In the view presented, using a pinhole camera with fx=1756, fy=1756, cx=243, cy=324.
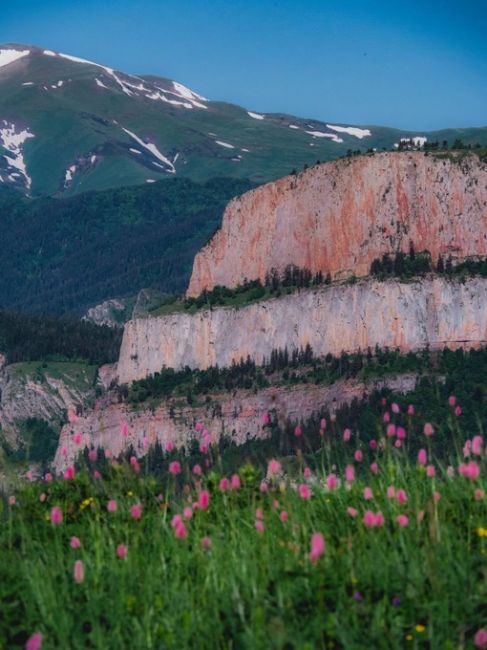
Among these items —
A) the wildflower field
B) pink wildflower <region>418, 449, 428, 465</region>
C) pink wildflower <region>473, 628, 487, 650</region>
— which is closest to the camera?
pink wildflower <region>473, 628, 487, 650</region>

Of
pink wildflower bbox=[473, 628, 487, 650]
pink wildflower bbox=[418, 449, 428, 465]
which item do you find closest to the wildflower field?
pink wildflower bbox=[473, 628, 487, 650]

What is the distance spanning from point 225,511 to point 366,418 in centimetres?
13618

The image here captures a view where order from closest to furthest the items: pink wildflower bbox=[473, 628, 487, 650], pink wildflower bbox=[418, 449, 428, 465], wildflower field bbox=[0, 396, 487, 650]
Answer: pink wildflower bbox=[473, 628, 487, 650] < wildflower field bbox=[0, 396, 487, 650] < pink wildflower bbox=[418, 449, 428, 465]

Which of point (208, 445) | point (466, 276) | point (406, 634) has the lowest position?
point (406, 634)

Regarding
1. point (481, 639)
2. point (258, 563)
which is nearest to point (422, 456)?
point (258, 563)

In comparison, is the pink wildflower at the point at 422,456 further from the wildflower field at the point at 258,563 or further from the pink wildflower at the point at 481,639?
the pink wildflower at the point at 481,639

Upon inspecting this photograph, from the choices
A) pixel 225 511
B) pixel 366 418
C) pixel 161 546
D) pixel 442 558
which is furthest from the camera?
pixel 366 418

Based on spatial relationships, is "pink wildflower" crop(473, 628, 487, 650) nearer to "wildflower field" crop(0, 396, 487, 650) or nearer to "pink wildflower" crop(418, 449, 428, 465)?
"wildflower field" crop(0, 396, 487, 650)

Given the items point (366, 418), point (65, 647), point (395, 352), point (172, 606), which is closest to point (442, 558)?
point (172, 606)

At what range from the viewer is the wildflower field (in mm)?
17500

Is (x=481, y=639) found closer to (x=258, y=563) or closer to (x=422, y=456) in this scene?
(x=258, y=563)

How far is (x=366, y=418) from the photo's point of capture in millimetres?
157500

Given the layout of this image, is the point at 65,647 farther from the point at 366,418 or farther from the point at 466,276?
the point at 466,276

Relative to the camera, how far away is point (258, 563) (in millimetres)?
19406
